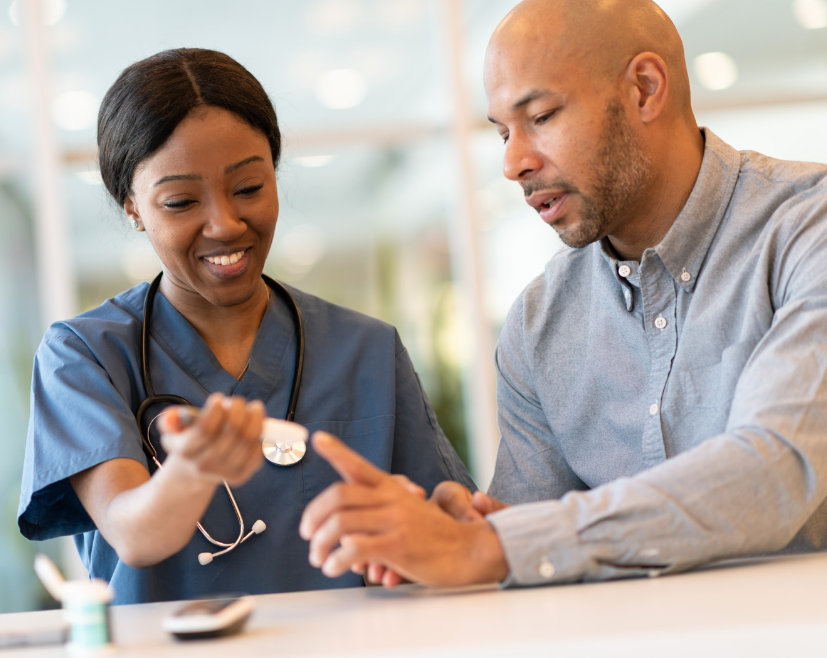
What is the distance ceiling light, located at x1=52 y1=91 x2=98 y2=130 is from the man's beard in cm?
302

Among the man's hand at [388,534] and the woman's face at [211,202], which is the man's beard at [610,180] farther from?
the man's hand at [388,534]

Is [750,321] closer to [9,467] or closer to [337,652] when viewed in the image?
[337,652]

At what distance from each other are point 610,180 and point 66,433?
0.91 metres

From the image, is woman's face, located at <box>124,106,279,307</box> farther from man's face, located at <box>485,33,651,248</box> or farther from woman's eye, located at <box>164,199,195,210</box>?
man's face, located at <box>485,33,651,248</box>

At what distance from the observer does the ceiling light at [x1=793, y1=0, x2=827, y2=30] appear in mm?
4117

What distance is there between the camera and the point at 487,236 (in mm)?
4012

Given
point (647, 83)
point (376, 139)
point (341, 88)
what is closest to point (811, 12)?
point (376, 139)

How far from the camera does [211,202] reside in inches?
53.9

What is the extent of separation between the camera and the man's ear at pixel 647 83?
4.61 ft

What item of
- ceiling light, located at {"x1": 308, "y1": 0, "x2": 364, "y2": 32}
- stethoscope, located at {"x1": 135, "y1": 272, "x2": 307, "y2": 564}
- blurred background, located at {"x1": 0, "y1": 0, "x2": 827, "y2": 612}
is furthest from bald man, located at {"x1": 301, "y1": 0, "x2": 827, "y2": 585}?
ceiling light, located at {"x1": 308, "y1": 0, "x2": 364, "y2": 32}

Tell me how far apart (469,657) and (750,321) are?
0.75m

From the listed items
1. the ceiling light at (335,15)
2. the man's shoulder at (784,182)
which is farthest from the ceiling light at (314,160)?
the man's shoulder at (784,182)

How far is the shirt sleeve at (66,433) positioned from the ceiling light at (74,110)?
110 inches

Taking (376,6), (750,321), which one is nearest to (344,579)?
(750,321)
